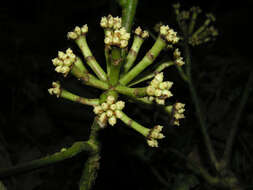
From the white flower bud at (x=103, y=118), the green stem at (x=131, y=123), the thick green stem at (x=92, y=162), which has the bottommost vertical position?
the thick green stem at (x=92, y=162)

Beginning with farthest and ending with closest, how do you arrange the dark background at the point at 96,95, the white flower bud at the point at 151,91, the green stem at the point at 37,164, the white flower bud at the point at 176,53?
the dark background at the point at 96,95 → the white flower bud at the point at 176,53 → the white flower bud at the point at 151,91 → the green stem at the point at 37,164

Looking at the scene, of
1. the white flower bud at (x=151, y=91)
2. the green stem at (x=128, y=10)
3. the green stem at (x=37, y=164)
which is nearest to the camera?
the green stem at (x=37, y=164)

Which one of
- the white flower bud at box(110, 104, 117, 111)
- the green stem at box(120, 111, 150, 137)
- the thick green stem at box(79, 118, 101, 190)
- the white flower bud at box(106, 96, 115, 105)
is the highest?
the white flower bud at box(106, 96, 115, 105)

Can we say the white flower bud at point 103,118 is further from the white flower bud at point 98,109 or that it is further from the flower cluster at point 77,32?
the flower cluster at point 77,32

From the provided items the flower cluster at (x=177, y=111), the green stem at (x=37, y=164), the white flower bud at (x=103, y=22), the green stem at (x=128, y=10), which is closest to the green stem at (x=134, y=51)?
the green stem at (x=128, y=10)

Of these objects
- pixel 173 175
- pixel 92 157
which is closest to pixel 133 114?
pixel 173 175

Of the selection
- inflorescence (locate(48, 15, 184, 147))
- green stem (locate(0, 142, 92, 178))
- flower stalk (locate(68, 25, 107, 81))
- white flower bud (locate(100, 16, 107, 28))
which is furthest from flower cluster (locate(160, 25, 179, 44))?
green stem (locate(0, 142, 92, 178))

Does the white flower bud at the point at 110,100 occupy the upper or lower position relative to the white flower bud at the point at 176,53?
lower

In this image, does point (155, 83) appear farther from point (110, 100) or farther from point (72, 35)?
point (72, 35)

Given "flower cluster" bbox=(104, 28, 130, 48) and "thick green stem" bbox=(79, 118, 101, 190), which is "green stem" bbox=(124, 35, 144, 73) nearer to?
"flower cluster" bbox=(104, 28, 130, 48)
